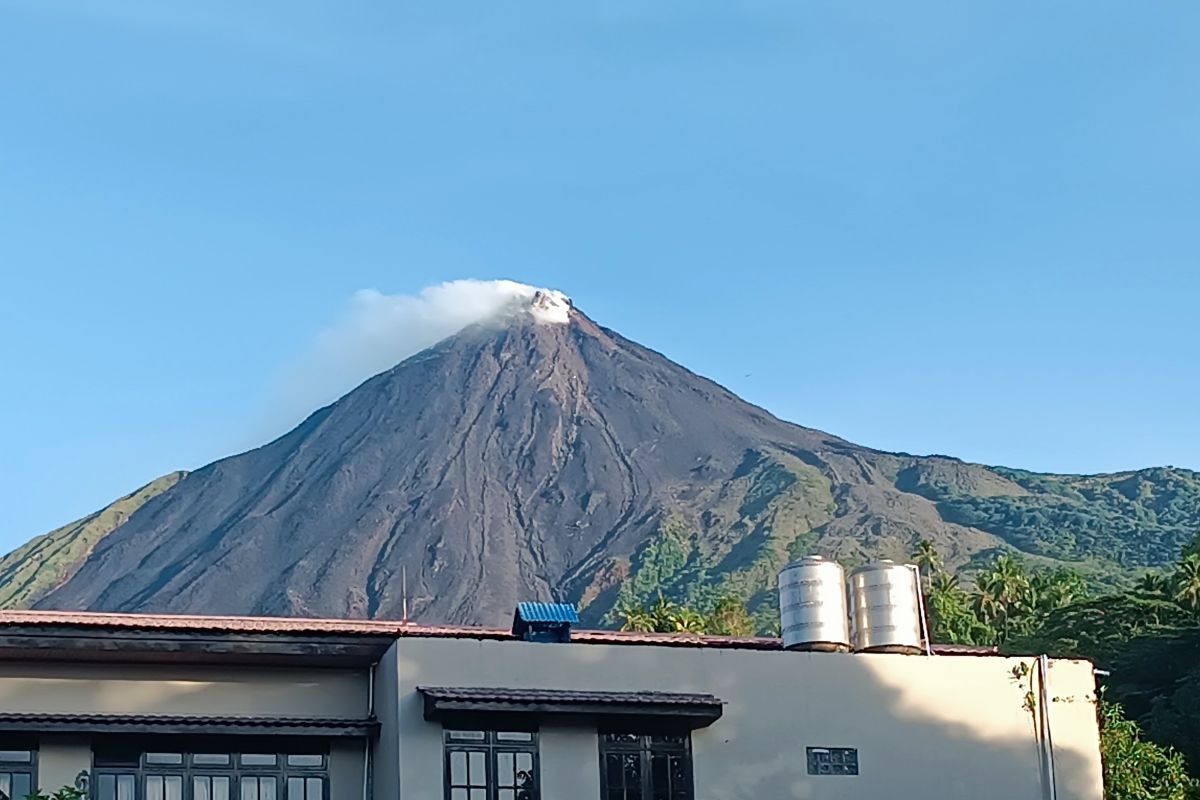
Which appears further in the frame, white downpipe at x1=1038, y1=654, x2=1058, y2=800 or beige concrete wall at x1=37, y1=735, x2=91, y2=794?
white downpipe at x1=1038, y1=654, x2=1058, y2=800

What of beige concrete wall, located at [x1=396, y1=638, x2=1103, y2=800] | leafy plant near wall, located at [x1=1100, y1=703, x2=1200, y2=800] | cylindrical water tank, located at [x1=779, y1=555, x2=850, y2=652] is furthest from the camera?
leafy plant near wall, located at [x1=1100, y1=703, x2=1200, y2=800]

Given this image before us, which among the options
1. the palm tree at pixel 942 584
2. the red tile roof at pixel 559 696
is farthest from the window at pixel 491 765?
the palm tree at pixel 942 584

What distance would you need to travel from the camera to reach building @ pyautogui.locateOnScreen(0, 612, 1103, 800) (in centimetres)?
2056

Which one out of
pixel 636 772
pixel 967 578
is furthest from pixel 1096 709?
pixel 967 578

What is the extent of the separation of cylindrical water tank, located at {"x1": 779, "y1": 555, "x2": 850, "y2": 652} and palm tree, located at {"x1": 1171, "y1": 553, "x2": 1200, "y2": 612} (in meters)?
47.2

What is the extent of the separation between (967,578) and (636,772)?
485 feet

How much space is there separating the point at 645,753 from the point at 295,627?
14.3 ft

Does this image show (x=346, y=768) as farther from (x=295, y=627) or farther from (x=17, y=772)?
(x=17, y=772)

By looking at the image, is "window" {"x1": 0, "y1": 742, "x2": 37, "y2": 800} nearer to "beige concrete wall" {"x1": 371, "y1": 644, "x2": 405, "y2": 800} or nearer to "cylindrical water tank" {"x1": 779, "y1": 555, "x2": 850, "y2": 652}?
"beige concrete wall" {"x1": 371, "y1": 644, "x2": 405, "y2": 800}

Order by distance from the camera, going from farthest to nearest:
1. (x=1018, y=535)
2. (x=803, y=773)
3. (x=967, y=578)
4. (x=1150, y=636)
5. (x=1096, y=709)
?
(x=1018, y=535)
(x=967, y=578)
(x=1150, y=636)
(x=1096, y=709)
(x=803, y=773)

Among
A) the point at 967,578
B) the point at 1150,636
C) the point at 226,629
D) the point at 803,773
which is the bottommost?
the point at 803,773

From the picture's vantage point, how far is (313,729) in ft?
69.8

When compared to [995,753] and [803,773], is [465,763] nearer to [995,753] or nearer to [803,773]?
[803,773]

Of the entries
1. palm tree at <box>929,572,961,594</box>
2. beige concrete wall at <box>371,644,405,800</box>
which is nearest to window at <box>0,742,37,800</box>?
beige concrete wall at <box>371,644,405,800</box>
